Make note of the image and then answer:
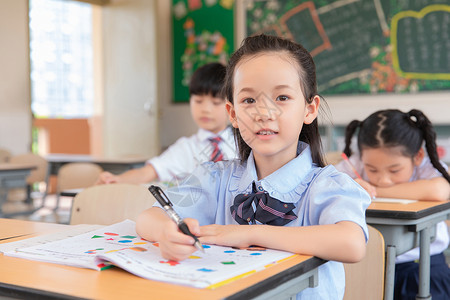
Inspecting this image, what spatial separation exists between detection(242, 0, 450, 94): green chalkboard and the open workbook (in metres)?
4.13

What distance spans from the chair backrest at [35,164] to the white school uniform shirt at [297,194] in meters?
4.19

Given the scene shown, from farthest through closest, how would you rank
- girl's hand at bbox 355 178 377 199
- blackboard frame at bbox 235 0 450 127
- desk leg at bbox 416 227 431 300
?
blackboard frame at bbox 235 0 450 127 → girl's hand at bbox 355 178 377 199 → desk leg at bbox 416 227 431 300

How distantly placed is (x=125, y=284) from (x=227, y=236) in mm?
247

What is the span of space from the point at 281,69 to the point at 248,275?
0.52m

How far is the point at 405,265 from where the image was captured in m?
2.17

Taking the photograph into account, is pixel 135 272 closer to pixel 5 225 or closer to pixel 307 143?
pixel 307 143

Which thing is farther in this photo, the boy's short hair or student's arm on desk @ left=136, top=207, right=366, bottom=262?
the boy's short hair

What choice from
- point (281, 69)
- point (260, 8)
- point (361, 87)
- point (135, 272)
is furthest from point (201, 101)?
point (260, 8)

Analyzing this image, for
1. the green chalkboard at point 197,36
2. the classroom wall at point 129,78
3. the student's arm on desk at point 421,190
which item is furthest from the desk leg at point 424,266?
the classroom wall at point 129,78

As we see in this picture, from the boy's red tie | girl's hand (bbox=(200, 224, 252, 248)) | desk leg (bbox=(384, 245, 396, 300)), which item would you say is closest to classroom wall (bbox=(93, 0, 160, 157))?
the boy's red tie

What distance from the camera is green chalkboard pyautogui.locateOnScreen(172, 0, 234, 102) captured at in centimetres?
582

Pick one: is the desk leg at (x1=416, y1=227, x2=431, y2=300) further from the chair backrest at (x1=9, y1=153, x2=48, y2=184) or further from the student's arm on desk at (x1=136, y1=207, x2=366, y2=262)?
the chair backrest at (x1=9, y1=153, x2=48, y2=184)

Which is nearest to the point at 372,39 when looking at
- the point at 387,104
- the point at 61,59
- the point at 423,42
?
the point at 423,42

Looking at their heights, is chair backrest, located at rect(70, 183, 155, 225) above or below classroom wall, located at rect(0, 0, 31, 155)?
below
